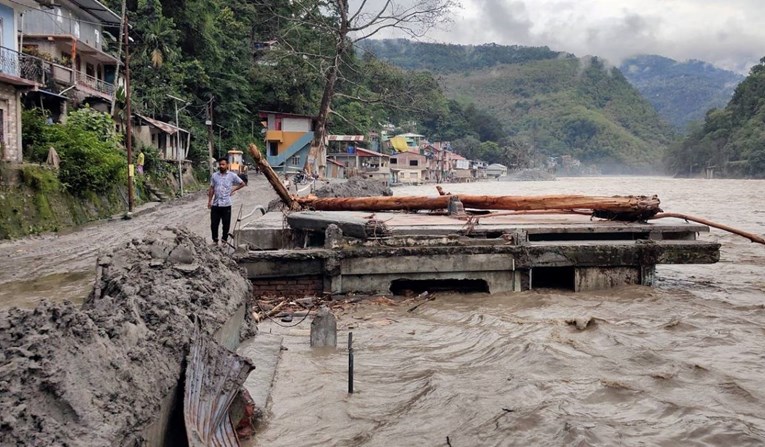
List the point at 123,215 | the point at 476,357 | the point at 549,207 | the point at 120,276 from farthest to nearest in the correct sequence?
the point at 123,215, the point at 549,207, the point at 476,357, the point at 120,276

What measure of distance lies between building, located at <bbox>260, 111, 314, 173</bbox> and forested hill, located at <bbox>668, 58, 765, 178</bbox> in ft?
202

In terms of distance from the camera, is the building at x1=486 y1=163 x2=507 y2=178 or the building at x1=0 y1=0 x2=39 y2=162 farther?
the building at x1=486 y1=163 x2=507 y2=178

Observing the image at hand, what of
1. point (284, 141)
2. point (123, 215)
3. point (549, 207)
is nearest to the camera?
point (549, 207)

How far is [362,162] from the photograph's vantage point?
7288cm

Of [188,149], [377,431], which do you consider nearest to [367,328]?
[377,431]

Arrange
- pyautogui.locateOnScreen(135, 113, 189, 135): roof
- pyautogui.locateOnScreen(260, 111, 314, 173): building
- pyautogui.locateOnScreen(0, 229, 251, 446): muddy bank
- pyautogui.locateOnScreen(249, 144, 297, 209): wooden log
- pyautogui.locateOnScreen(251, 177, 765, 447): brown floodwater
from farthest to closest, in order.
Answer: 1. pyautogui.locateOnScreen(260, 111, 314, 173): building
2. pyautogui.locateOnScreen(135, 113, 189, 135): roof
3. pyautogui.locateOnScreen(249, 144, 297, 209): wooden log
4. pyautogui.locateOnScreen(251, 177, 765, 447): brown floodwater
5. pyautogui.locateOnScreen(0, 229, 251, 446): muddy bank

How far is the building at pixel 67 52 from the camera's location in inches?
1078

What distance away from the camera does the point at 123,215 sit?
22781 mm

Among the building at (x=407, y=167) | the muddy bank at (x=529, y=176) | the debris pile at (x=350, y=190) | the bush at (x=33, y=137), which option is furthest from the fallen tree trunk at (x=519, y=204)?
the muddy bank at (x=529, y=176)

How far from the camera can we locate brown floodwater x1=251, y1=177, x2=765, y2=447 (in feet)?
14.5

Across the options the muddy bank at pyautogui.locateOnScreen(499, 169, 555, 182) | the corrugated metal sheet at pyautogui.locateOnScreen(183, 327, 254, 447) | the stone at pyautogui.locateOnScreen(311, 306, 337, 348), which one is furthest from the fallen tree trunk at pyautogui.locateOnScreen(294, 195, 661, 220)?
the muddy bank at pyautogui.locateOnScreen(499, 169, 555, 182)

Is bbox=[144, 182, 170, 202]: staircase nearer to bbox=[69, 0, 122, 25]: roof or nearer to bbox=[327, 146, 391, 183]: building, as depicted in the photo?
bbox=[69, 0, 122, 25]: roof

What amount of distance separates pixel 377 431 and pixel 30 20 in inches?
1354

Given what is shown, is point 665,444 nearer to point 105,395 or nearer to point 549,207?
point 105,395
